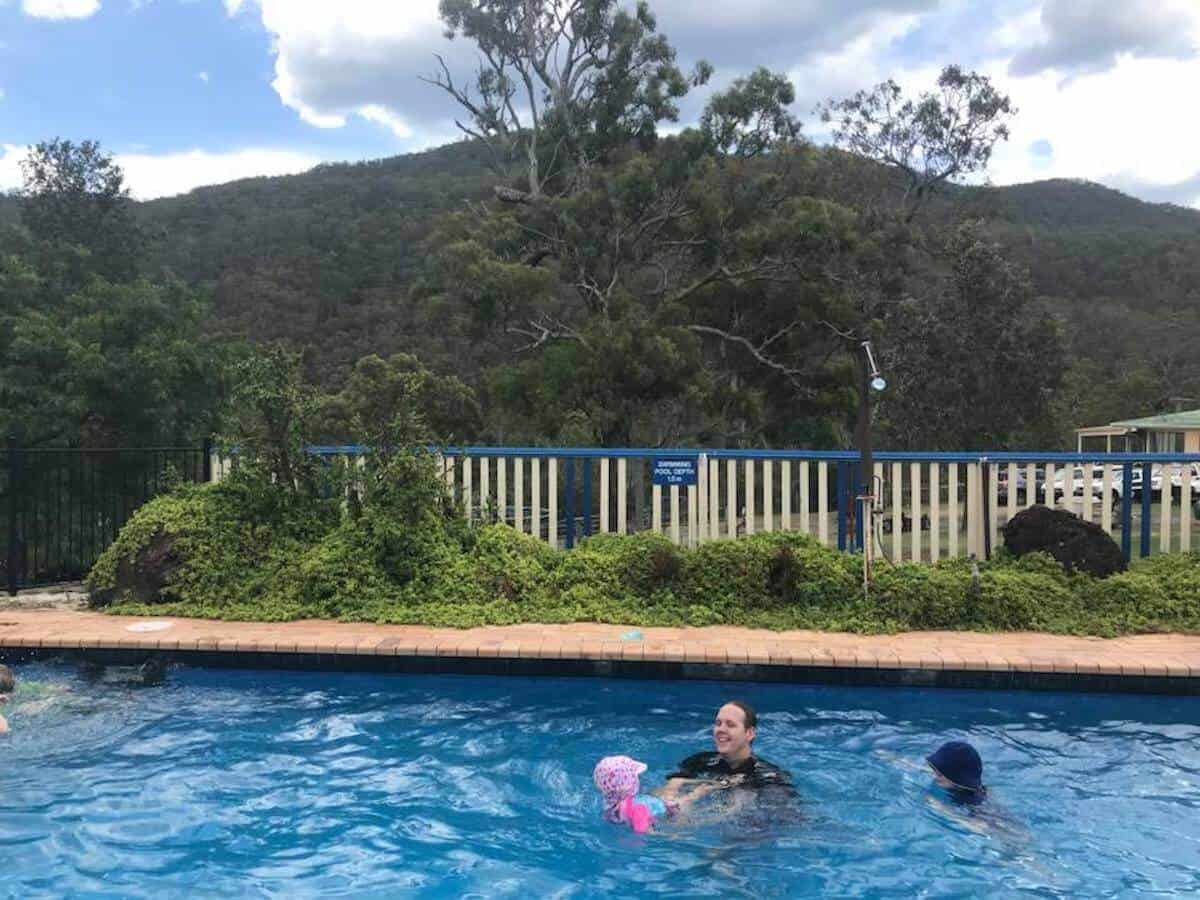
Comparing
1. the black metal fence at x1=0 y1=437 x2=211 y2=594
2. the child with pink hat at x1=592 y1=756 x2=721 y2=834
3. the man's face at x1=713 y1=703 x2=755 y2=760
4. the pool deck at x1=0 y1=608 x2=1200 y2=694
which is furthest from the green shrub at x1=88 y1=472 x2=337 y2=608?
the man's face at x1=713 y1=703 x2=755 y2=760

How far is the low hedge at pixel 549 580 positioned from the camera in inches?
281

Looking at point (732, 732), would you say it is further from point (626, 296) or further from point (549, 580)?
point (626, 296)

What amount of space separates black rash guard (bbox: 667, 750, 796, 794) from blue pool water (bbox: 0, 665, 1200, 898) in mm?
162

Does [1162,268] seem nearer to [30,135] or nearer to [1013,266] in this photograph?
[1013,266]

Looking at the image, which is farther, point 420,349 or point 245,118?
point 420,349

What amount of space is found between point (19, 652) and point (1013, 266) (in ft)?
56.6

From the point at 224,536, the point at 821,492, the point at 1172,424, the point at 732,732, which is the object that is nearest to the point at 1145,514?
the point at 821,492

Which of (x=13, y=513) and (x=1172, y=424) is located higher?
(x=1172, y=424)

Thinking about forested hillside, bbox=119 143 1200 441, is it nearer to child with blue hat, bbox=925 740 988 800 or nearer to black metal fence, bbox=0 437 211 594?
black metal fence, bbox=0 437 211 594

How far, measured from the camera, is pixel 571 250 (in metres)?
17.9

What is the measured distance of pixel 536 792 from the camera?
495 cm

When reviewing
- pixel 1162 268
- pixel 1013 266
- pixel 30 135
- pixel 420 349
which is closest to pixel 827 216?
pixel 1013 266

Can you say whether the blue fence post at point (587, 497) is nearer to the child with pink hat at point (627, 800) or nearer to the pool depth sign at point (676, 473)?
the pool depth sign at point (676, 473)

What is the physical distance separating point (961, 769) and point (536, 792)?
2042mm
